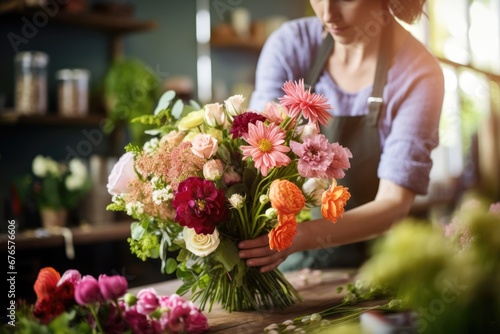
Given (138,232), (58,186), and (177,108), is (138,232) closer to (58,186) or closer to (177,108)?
(177,108)

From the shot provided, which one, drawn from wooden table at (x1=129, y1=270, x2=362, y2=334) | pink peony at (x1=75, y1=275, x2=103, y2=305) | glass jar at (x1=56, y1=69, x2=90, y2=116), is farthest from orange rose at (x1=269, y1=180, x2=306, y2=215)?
glass jar at (x1=56, y1=69, x2=90, y2=116)

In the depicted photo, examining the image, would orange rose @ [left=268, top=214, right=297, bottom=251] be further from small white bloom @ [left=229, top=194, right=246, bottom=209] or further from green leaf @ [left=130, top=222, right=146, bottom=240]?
green leaf @ [left=130, top=222, right=146, bottom=240]

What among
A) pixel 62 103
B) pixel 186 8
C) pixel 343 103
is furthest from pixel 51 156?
pixel 343 103

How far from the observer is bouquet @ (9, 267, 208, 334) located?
2.84ft

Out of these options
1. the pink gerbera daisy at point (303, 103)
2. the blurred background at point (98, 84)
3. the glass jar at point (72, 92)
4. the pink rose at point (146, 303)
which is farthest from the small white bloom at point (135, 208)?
the glass jar at point (72, 92)

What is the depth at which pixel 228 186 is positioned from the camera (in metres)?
1.15

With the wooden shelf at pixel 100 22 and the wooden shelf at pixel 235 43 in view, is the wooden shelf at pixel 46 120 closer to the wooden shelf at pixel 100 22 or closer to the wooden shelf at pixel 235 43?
the wooden shelf at pixel 100 22

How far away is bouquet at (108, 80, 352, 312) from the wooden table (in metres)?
0.03

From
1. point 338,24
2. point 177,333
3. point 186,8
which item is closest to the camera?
point 177,333

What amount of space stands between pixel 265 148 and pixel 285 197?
91mm

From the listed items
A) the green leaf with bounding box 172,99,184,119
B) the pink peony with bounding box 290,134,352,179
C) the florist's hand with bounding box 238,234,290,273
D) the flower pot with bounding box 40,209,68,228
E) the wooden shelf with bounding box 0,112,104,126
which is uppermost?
the green leaf with bounding box 172,99,184,119

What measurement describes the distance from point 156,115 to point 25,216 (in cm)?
194

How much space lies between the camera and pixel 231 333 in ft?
3.47

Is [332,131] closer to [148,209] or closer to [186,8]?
[148,209]
